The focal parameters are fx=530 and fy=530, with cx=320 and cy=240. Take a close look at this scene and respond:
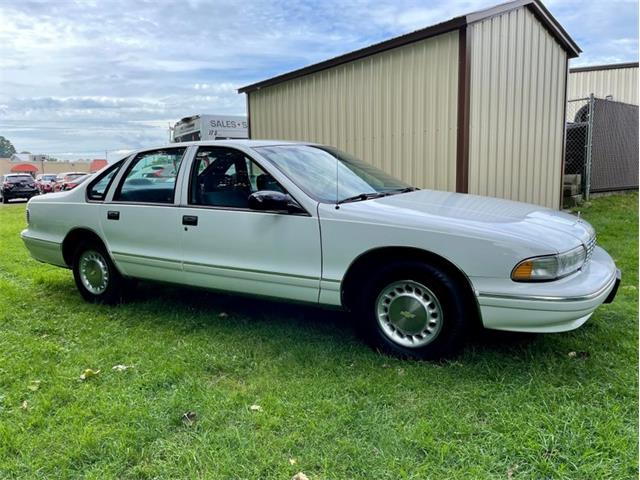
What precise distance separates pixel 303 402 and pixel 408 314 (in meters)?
0.93

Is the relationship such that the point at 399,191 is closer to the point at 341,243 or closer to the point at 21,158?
the point at 341,243

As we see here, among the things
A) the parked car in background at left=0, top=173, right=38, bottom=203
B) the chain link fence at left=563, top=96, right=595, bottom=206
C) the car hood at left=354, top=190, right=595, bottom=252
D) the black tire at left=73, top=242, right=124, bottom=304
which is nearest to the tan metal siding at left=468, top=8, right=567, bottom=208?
the chain link fence at left=563, top=96, right=595, bottom=206

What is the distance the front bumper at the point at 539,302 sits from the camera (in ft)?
10.2

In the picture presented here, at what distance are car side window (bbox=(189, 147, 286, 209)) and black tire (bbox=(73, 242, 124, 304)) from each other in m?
1.30

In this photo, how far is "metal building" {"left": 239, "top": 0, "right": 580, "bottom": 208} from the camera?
7812 mm

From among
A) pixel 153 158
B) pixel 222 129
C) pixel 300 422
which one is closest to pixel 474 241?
pixel 300 422

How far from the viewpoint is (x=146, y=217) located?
466 cm

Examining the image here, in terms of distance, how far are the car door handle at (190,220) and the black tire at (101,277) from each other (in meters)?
1.13

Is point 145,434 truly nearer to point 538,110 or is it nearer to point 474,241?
point 474,241

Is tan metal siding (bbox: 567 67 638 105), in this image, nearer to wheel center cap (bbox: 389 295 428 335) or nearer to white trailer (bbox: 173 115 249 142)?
white trailer (bbox: 173 115 249 142)

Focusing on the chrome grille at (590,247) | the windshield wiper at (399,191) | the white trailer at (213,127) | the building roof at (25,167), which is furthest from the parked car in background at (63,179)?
the chrome grille at (590,247)

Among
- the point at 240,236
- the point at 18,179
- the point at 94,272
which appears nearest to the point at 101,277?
the point at 94,272

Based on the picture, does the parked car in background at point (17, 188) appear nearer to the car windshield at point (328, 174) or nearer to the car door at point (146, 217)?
the car door at point (146, 217)

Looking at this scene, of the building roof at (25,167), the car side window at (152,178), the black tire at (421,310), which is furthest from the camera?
the building roof at (25,167)
